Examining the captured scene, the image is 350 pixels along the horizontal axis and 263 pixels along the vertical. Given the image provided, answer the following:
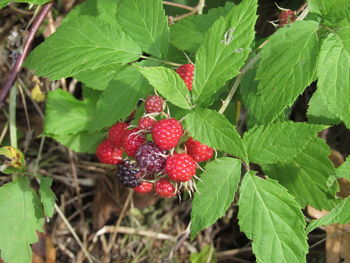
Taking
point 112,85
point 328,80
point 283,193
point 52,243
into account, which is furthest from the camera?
point 52,243

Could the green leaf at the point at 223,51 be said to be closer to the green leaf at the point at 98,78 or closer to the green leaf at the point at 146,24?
the green leaf at the point at 146,24

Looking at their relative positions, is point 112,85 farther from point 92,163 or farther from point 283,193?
point 92,163

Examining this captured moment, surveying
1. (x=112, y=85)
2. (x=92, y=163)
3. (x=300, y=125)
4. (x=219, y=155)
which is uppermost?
(x=112, y=85)

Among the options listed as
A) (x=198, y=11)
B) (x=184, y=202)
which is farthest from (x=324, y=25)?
(x=184, y=202)

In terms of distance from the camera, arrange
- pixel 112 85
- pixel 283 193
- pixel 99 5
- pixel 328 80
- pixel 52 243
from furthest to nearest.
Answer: pixel 52 243 < pixel 99 5 < pixel 112 85 < pixel 283 193 < pixel 328 80

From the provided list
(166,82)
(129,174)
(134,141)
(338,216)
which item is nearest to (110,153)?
(129,174)

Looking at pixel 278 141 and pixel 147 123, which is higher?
pixel 147 123

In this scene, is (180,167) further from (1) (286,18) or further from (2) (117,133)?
(1) (286,18)
